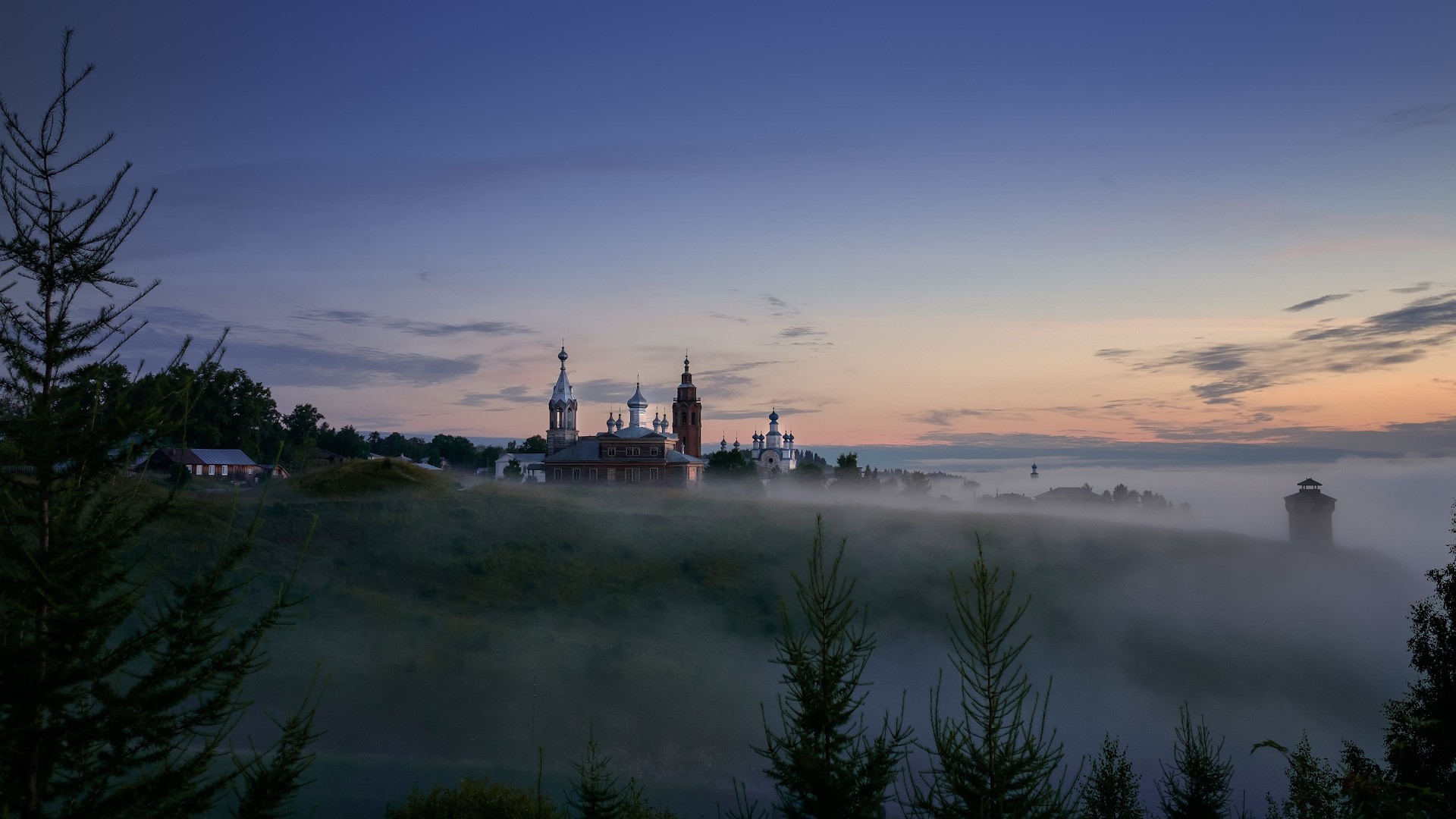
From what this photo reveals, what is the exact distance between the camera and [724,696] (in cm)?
5169

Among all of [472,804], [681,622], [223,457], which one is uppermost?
[223,457]

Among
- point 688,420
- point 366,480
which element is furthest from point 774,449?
point 366,480

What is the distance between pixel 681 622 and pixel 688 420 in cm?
6297

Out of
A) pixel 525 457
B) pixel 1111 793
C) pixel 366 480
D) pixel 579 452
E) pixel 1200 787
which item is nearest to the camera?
pixel 1200 787

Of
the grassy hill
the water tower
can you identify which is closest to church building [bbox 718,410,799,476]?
the grassy hill

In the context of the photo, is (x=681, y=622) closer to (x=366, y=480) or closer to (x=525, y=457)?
(x=366, y=480)

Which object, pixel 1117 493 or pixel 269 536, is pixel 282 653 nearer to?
pixel 269 536

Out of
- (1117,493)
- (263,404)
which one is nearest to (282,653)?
(263,404)

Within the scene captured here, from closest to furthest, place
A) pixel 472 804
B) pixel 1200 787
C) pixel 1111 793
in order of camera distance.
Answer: pixel 1200 787 < pixel 472 804 < pixel 1111 793

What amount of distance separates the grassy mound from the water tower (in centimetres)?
7475

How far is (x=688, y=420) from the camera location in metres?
125

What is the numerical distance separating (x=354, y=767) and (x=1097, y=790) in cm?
3073

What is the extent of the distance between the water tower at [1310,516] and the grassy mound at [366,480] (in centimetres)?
7475

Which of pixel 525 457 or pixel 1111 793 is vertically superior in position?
pixel 525 457
